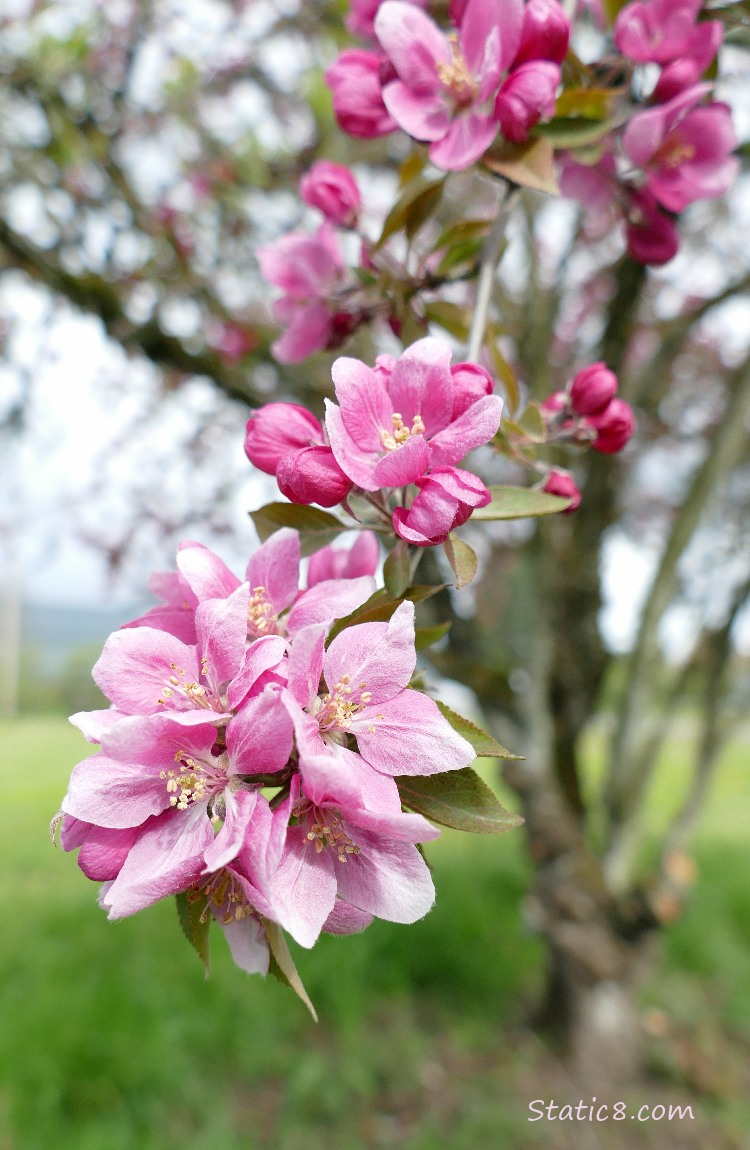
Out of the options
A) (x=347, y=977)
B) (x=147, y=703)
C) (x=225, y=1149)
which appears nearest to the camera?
(x=147, y=703)

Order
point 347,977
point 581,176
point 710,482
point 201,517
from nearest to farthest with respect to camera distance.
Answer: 1. point 581,176
2. point 710,482
3. point 347,977
4. point 201,517

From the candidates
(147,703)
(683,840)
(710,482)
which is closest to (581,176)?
(147,703)

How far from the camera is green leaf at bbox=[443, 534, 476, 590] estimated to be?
2.06 ft

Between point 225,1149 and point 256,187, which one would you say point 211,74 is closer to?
point 256,187

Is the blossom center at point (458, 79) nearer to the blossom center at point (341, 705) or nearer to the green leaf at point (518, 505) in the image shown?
the green leaf at point (518, 505)

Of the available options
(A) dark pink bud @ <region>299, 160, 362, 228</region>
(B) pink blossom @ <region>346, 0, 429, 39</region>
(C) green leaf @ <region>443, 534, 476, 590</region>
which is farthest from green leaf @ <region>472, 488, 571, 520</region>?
(B) pink blossom @ <region>346, 0, 429, 39</region>

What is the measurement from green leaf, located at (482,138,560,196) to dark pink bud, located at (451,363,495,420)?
10.2 inches

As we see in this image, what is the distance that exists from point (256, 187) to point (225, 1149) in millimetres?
3707

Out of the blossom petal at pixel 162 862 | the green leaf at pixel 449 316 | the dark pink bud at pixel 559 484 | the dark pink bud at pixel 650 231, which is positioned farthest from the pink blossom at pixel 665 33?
the blossom petal at pixel 162 862

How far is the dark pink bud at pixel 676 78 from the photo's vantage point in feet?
3.19

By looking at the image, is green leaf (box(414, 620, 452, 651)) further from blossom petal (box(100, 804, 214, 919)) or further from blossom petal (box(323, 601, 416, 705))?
blossom petal (box(100, 804, 214, 919))

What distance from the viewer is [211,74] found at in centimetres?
392

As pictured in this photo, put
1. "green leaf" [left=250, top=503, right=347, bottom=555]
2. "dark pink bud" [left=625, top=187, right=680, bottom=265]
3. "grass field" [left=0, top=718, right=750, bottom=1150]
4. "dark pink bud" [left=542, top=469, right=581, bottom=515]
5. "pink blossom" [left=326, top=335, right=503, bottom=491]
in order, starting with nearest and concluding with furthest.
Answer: "pink blossom" [left=326, top=335, right=503, bottom=491] → "green leaf" [left=250, top=503, right=347, bottom=555] → "dark pink bud" [left=542, top=469, right=581, bottom=515] → "dark pink bud" [left=625, top=187, right=680, bottom=265] → "grass field" [left=0, top=718, right=750, bottom=1150]

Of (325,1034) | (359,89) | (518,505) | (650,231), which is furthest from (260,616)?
(325,1034)
